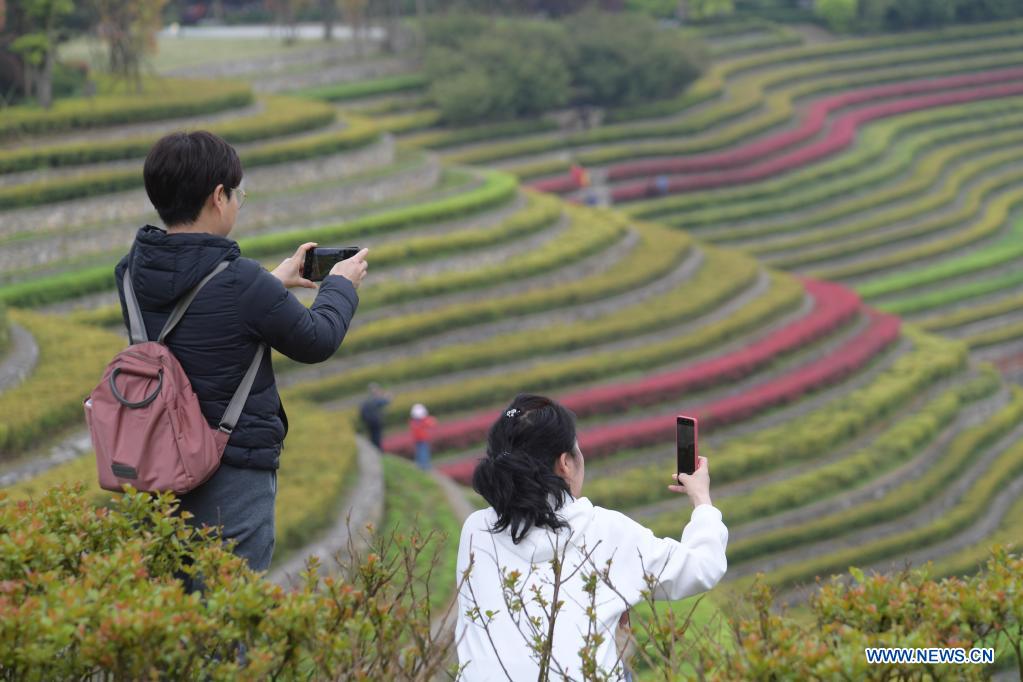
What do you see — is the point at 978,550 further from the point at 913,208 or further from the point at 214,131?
the point at 913,208

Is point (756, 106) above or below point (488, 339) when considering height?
above

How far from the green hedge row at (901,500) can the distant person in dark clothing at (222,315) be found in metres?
15.2

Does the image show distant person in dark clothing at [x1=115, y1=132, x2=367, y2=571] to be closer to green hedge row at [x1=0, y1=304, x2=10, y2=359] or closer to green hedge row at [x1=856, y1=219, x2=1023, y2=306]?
green hedge row at [x1=0, y1=304, x2=10, y2=359]

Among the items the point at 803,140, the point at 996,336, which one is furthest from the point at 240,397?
the point at 803,140

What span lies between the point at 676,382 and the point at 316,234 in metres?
6.71

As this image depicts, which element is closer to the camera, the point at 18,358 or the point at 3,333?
the point at 18,358

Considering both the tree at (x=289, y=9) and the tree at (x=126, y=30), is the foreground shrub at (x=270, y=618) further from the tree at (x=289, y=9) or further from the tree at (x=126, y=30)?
the tree at (x=289, y=9)

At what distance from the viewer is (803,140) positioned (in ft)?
144

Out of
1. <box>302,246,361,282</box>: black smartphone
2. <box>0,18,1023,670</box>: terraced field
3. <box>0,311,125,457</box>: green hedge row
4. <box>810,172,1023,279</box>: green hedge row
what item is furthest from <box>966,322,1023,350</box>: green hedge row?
<box>302,246,361,282</box>: black smartphone

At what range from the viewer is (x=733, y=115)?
145 feet

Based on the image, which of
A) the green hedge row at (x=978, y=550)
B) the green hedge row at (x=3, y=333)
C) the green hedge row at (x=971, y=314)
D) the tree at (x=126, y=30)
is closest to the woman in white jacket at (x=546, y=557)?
the green hedge row at (x=3, y=333)

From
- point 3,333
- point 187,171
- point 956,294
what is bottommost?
point 956,294

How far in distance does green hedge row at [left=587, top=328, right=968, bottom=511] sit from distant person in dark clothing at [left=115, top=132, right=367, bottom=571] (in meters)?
15.3

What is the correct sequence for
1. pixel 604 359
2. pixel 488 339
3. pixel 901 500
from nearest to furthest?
pixel 901 500 → pixel 604 359 → pixel 488 339
